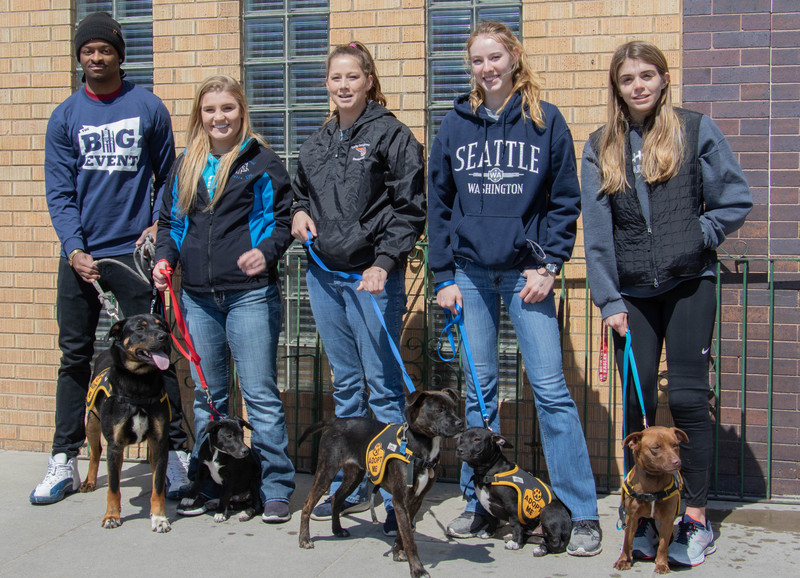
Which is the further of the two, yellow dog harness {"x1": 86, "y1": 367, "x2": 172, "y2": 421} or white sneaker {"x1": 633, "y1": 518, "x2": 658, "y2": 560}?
yellow dog harness {"x1": 86, "y1": 367, "x2": 172, "y2": 421}

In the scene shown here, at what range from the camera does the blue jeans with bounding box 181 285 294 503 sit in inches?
173

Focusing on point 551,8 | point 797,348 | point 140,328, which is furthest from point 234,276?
point 797,348

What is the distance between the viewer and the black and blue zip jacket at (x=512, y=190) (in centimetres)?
397

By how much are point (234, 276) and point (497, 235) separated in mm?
1374

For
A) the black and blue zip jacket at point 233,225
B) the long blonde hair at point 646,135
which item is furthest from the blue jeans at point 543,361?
the black and blue zip jacket at point 233,225

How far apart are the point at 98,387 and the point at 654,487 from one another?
2.84m

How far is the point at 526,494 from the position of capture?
3971 mm

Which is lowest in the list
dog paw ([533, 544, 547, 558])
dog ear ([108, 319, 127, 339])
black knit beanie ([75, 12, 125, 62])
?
dog paw ([533, 544, 547, 558])

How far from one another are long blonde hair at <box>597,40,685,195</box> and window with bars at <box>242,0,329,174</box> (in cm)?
222

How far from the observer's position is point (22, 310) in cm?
580

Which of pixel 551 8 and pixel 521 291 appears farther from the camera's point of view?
pixel 551 8

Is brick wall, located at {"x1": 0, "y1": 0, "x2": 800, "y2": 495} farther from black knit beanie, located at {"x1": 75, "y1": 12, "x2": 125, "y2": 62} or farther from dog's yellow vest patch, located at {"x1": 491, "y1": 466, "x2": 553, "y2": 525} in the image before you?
dog's yellow vest patch, located at {"x1": 491, "y1": 466, "x2": 553, "y2": 525}

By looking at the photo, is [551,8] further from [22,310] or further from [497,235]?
[22,310]

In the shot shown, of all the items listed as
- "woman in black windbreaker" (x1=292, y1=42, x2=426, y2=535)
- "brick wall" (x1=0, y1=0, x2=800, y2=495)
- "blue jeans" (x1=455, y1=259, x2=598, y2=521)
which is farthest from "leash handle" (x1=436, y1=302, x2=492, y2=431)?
"brick wall" (x1=0, y1=0, x2=800, y2=495)
